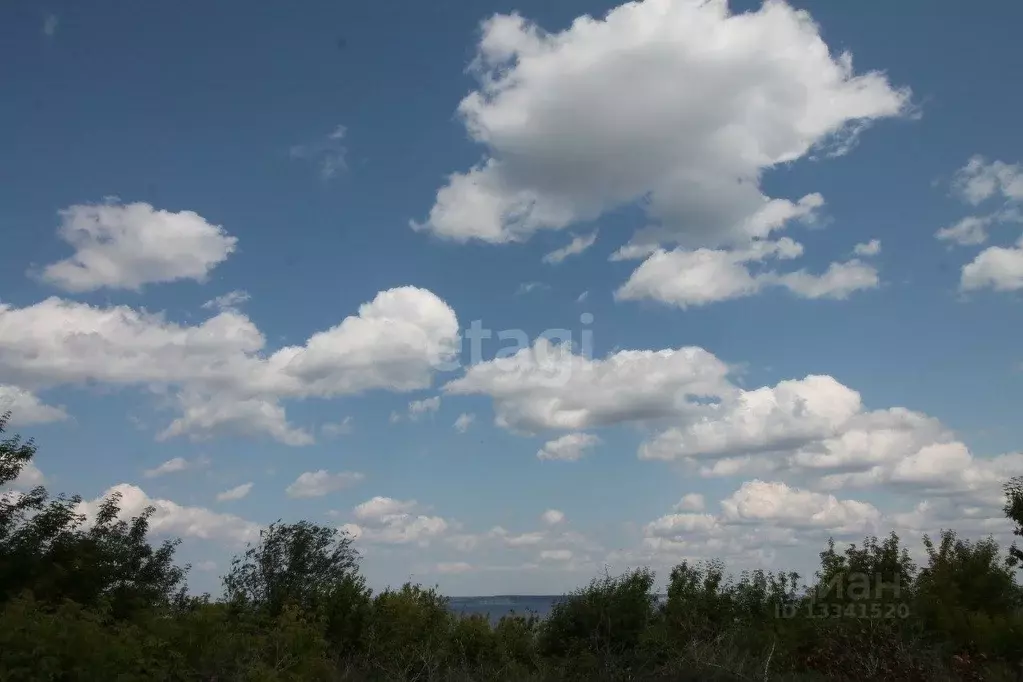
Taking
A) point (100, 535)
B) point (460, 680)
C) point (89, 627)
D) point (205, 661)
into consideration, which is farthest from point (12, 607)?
point (100, 535)

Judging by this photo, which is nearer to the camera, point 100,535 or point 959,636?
point 959,636

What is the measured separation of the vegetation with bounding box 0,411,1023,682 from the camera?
1178cm

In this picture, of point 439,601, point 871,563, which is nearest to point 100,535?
point 439,601

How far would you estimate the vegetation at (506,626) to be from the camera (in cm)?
1178

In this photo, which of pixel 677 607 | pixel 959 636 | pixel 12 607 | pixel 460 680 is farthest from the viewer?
pixel 677 607

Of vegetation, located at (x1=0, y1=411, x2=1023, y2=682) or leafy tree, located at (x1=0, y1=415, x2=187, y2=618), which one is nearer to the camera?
vegetation, located at (x1=0, y1=411, x2=1023, y2=682)

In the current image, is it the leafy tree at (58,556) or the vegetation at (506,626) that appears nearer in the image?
the vegetation at (506,626)

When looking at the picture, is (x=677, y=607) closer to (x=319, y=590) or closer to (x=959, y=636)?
(x=959, y=636)

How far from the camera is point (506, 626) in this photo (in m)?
26.7

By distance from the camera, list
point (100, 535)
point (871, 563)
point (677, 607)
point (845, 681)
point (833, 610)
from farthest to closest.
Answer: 1. point (100, 535)
2. point (871, 563)
3. point (677, 607)
4. point (833, 610)
5. point (845, 681)

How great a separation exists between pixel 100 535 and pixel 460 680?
26.6 metres

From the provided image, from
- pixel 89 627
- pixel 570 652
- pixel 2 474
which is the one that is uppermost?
pixel 2 474

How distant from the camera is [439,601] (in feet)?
95.7

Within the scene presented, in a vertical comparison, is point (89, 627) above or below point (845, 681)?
above
